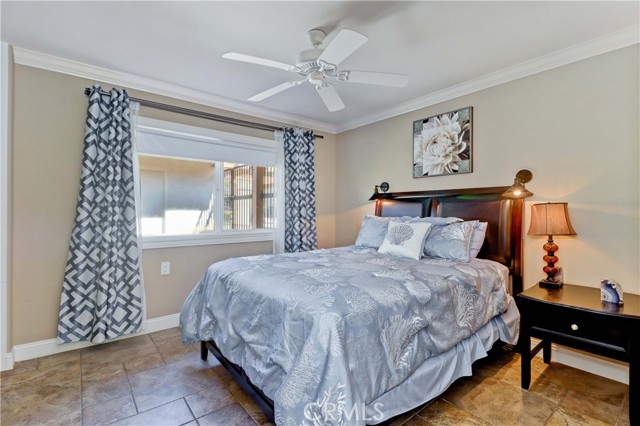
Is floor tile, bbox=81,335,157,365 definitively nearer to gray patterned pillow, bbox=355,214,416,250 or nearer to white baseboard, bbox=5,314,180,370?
white baseboard, bbox=5,314,180,370

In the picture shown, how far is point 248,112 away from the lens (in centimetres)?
373

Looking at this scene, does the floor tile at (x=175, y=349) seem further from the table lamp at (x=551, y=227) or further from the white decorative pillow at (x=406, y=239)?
the table lamp at (x=551, y=227)

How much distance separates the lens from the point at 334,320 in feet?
4.42

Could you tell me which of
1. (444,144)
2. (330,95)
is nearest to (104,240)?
(330,95)

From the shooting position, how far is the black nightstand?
1.71 metres

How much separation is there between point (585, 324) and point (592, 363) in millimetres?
776

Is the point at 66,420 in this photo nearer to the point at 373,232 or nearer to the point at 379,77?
the point at 373,232

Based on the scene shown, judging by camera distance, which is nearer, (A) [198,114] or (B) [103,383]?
(B) [103,383]

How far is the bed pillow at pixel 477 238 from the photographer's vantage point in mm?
2703

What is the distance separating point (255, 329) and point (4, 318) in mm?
2150

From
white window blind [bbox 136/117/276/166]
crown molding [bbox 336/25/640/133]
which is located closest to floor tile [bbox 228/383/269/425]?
white window blind [bbox 136/117/276/166]

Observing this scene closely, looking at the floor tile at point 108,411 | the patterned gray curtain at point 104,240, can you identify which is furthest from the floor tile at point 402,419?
the patterned gray curtain at point 104,240

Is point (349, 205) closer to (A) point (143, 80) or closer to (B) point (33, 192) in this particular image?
(A) point (143, 80)

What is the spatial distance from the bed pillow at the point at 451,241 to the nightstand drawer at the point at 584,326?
→ 0.65m
